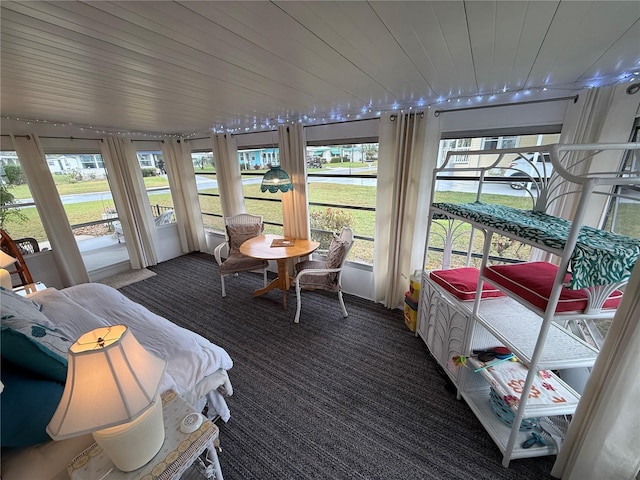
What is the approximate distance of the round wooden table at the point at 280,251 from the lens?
2.88 meters

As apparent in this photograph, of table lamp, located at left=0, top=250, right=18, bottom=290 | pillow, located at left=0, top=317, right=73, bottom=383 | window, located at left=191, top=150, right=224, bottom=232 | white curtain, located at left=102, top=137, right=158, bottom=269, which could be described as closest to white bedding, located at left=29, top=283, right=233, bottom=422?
table lamp, located at left=0, top=250, right=18, bottom=290

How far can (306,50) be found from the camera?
1.23 m

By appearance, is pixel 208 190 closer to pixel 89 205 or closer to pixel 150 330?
pixel 89 205

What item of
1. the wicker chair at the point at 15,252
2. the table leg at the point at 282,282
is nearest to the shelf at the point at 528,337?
the table leg at the point at 282,282

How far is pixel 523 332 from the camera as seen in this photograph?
152 cm

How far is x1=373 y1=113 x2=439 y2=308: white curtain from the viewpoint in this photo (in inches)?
97.4

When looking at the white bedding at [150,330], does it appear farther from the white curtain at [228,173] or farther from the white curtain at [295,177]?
the white curtain at [228,173]

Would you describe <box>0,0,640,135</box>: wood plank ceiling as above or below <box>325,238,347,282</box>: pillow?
above

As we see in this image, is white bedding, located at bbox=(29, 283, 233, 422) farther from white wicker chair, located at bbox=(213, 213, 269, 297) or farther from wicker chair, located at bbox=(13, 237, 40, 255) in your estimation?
wicker chair, located at bbox=(13, 237, 40, 255)

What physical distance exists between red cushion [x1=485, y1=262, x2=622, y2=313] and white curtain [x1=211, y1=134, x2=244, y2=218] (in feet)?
12.4

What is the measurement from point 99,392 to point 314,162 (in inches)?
124

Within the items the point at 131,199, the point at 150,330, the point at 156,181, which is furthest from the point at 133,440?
the point at 156,181

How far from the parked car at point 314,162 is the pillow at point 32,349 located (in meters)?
2.97

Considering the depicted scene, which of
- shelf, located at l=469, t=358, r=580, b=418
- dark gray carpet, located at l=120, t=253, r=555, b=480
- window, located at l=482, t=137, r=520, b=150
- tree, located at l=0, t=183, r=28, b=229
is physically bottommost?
dark gray carpet, located at l=120, t=253, r=555, b=480
